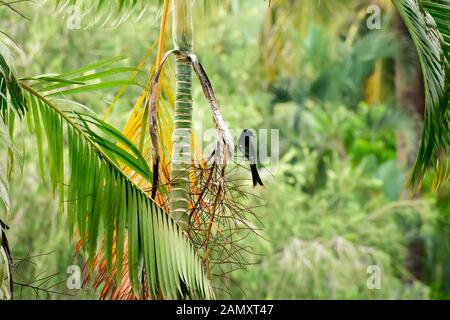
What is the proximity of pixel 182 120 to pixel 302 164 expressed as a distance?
409 inches

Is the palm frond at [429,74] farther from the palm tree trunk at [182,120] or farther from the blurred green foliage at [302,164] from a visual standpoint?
the blurred green foliage at [302,164]

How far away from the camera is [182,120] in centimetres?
426

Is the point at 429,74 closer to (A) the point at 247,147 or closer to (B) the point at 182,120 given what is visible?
(A) the point at 247,147

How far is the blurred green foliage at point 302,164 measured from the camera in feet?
33.3

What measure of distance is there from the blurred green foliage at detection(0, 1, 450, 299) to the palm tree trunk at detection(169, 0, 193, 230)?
2614 millimetres

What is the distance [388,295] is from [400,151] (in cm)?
514

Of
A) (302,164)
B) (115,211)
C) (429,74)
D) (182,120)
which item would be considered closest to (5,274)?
(115,211)

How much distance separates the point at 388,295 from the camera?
39.6 feet

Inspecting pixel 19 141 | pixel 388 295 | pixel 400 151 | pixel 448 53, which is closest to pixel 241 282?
pixel 388 295

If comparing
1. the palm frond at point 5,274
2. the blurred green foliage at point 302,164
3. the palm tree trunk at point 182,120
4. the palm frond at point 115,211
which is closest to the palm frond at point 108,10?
the palm tree trunk at point 182,120

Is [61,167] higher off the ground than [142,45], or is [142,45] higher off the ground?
[142,45]
